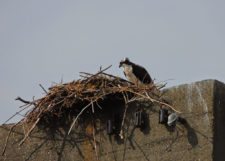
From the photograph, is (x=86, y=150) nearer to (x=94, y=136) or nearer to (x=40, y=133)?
(x=94, y=136)

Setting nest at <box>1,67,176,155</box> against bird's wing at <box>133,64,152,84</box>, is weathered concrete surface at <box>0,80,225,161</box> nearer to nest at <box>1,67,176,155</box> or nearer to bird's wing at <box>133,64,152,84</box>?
nest at <box>1,67,176,155</box>

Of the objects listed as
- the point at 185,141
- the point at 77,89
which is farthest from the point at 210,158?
the point at 77,89

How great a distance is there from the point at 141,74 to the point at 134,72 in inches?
9.6

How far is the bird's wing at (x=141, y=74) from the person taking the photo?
10625mm

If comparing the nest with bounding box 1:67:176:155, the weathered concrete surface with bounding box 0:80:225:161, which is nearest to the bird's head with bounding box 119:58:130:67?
the nest with bounding box 1:67:176:155

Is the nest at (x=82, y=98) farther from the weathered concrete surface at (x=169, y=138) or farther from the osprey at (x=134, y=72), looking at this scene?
the osprey at (x=134, y=72)

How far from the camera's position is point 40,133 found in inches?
380

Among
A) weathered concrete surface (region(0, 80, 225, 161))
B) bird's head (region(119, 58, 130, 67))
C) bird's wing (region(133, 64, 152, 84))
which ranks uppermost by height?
bird's head (region(119, 58, 130, 67))

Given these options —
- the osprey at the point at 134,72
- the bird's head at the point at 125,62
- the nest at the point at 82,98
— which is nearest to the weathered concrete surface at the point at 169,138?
the nest at the point at 82,98

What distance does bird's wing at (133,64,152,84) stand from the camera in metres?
10.6

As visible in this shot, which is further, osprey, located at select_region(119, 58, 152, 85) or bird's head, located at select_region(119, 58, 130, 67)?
bird's head, located at select_region(119, 58, 130, 67)

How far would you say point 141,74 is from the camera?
1092 centimetres

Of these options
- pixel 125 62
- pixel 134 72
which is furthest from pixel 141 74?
pixel 125 62

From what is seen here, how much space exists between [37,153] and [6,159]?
0.55 metres
